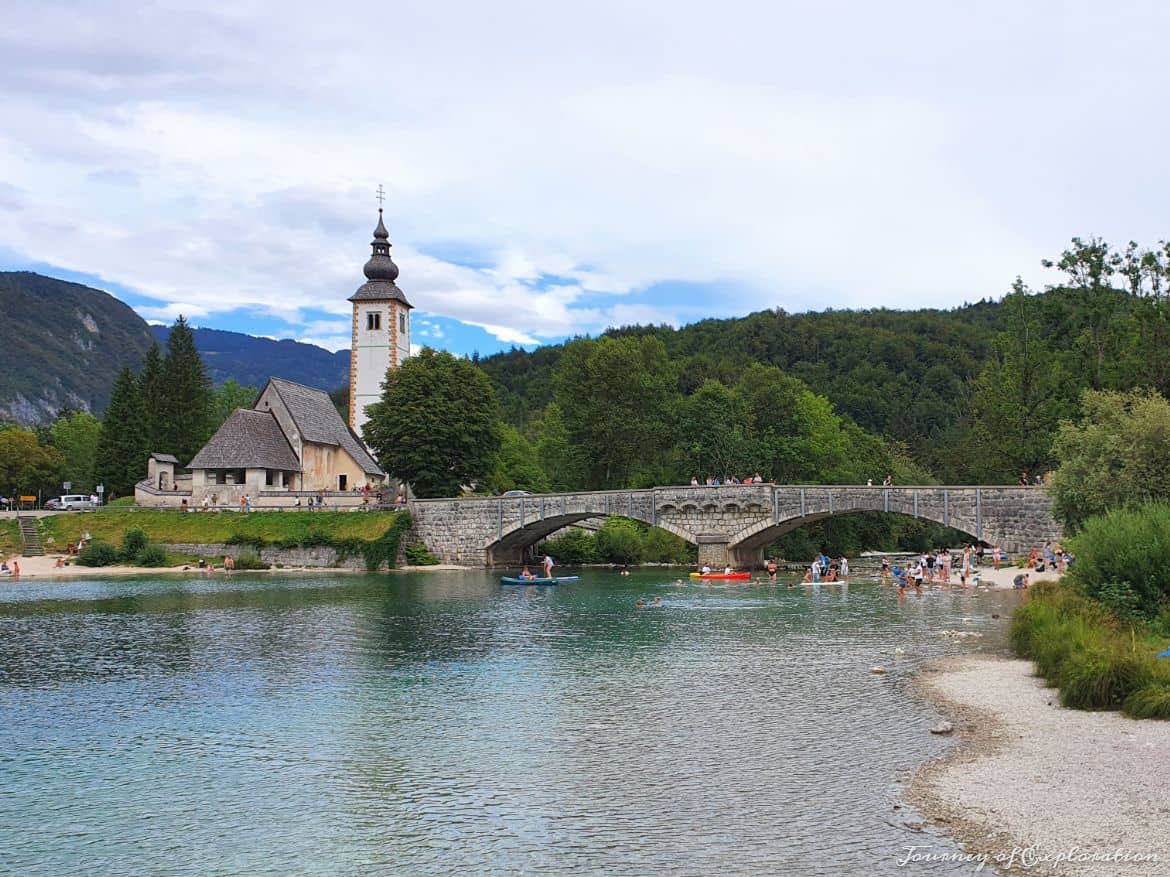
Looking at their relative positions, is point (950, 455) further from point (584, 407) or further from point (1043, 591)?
point (1043, 591)

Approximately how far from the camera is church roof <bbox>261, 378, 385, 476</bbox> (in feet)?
262

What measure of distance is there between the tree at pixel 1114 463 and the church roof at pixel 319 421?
54.5 meters

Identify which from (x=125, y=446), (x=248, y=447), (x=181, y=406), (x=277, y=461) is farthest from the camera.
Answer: (x=181, y=406)

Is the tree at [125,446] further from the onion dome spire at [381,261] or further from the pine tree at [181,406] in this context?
the onion dome spire at [381,261]

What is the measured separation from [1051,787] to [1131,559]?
45.2 feet

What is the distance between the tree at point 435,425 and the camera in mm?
71750

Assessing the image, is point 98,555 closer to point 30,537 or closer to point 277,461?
point 30,537

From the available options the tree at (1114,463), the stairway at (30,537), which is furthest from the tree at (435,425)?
the tree at (1114,463)

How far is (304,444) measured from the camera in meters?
78.9

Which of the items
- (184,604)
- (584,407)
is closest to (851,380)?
(584,407)

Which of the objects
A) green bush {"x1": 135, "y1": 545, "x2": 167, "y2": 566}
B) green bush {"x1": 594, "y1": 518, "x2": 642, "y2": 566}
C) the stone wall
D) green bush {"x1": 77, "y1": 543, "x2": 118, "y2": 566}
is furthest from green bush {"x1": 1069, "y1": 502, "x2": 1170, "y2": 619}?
green bush {"x1": 77, "y1": 543, "x2": 118, "y2": 566}

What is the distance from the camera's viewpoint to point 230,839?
46.5ft

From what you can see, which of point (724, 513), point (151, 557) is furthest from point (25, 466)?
point (724, 513)

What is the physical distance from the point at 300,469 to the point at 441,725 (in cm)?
6030
